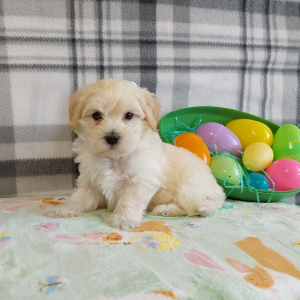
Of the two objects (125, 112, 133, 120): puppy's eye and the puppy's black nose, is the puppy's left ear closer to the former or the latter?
(125, 112, 133, 120): puppy's eye

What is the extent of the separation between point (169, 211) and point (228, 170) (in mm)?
581

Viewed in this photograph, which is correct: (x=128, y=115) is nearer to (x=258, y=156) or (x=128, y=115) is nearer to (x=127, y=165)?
(x=127, y=165)

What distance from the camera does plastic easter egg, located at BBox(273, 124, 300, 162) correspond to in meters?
2.27

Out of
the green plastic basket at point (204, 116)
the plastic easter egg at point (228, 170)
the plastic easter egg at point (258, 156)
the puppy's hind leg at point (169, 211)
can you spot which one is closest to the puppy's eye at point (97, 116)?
the puppy's hind leg at point (169, 211)

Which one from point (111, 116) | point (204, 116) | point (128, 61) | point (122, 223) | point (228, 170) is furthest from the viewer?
point (204, 116)

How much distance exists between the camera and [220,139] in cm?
231

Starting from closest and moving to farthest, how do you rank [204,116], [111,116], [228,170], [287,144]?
[111,116] → [228,170] → [287,144] → [204,116]

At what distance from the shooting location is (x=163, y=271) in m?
1.05

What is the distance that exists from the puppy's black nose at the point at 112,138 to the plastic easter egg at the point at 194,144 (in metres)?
0.76

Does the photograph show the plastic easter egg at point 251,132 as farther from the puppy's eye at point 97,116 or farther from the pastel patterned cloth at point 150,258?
the puppy's eye at point 97,116

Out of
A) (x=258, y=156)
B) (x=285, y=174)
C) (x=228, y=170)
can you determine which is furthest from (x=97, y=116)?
(x=285, y=174)

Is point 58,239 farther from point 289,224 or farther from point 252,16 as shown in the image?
point 252,16

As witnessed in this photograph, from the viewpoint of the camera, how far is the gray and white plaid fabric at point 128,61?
2.24m

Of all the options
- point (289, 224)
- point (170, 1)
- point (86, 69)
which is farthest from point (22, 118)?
point (289, 224)
